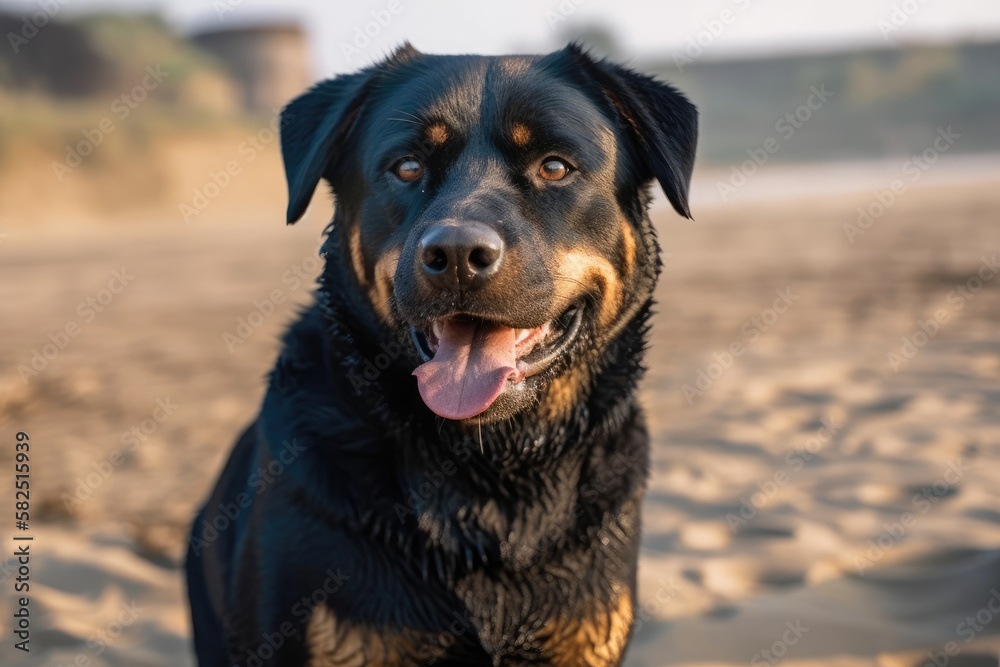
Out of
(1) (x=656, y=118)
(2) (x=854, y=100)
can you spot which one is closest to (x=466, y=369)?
(1) (x=656, y=118)

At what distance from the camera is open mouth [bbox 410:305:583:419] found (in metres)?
2.66

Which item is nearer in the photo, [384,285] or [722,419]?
[384,285]

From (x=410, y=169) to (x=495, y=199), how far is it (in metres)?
0.35

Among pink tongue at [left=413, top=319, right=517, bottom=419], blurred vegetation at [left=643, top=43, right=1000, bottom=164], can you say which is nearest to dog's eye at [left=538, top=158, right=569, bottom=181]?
Result: pink tongue at [left=413, top=319, right=517, bottom=419]

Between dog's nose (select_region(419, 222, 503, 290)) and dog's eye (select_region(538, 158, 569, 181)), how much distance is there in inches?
17.3

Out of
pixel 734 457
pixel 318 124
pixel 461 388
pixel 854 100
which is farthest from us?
pixel 854 100

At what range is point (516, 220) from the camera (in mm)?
2775

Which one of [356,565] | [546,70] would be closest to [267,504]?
[356,565]

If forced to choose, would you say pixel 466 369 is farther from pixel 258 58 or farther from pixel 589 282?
pixel 258 58

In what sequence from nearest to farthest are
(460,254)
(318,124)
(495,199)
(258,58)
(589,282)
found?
(460,254), (495,199), (589,282), (318,124), (258,58)

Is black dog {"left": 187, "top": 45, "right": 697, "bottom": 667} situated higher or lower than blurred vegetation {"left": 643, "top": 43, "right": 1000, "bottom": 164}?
higher

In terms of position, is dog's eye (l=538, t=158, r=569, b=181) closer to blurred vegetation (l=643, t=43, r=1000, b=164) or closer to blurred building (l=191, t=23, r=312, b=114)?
blurred building (l=191, t=23, r=312, b=114)

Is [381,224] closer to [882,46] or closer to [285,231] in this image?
[285,231]

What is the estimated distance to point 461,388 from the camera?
2.68m
